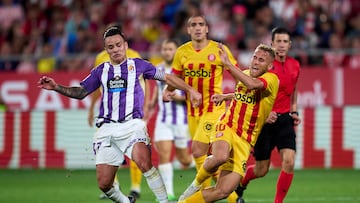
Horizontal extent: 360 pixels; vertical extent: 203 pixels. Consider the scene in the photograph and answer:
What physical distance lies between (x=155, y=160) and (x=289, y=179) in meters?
7.35

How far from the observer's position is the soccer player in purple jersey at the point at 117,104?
35.9 feet

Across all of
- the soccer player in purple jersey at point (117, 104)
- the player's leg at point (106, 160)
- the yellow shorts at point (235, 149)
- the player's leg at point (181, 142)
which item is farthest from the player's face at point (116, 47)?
the player's leg at point (181, 142)

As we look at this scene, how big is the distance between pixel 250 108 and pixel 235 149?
1.65 feet

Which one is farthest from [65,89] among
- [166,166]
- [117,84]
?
[166,166]

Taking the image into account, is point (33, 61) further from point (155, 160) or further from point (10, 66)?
point (155, 160)

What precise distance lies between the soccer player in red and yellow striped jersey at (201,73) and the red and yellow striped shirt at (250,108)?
126cm

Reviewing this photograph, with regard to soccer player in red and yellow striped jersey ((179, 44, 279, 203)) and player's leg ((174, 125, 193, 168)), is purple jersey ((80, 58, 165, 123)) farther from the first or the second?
player's leg ((174, 125, 193, 168))

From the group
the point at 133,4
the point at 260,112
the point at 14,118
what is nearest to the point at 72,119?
the point at 14,118

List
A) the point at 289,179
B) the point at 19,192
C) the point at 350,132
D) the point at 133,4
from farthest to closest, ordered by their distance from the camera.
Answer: the point at 133,4, the point at 350,132, the point at 19,192, the point at 289,179

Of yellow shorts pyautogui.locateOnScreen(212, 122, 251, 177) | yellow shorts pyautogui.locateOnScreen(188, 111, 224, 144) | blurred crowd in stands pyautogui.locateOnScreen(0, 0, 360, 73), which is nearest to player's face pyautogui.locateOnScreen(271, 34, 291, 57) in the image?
yellow shorts pyautogui.locateOnScreen(188, 111, 224, 144)

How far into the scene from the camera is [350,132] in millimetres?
18391

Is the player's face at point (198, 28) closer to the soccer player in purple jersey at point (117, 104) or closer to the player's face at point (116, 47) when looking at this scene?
the soccer player in purple jersey at point (117, 104)

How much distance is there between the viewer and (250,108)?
35.1 feet

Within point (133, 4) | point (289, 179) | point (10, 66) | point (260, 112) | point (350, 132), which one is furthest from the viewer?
point (133, 4)
